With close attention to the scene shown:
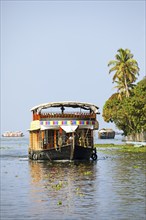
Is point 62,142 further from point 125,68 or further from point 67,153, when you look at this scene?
point 125,68

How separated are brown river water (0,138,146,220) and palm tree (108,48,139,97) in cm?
5246

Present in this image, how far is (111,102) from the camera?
10638cm

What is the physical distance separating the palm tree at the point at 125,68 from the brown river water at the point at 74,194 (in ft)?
Answer: 172

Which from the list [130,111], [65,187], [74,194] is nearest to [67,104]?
[65,187]

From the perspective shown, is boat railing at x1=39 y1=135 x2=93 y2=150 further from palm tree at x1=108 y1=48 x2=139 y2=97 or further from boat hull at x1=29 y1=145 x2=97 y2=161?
palm tree at x1=108 y1=48 x2=139 y2=97

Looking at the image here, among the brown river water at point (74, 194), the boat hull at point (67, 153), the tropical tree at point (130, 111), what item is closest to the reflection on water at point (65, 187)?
the brown river water at point (74, 194)

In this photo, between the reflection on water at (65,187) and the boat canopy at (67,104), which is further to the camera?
the boat canopy at (67,104)

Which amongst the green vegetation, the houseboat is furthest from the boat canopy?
the green vegetation

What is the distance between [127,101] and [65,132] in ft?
114

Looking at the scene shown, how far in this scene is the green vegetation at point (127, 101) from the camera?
82562mm

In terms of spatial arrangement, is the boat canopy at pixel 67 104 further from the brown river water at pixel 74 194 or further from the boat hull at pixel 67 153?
the brown river water at pixel 74 194

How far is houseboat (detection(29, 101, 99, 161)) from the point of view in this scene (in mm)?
51031

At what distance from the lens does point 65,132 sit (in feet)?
174

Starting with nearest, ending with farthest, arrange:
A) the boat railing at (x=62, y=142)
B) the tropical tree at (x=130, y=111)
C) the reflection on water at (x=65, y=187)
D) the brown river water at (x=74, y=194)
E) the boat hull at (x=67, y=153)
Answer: the brown river water at (x=74, y=194)
the reflection on water at (x=65, y=187)
the boat hull at (x=67, y=153)
the boat railing at (x=62, y=142)
the tropical tree at (x=130, y=111)
